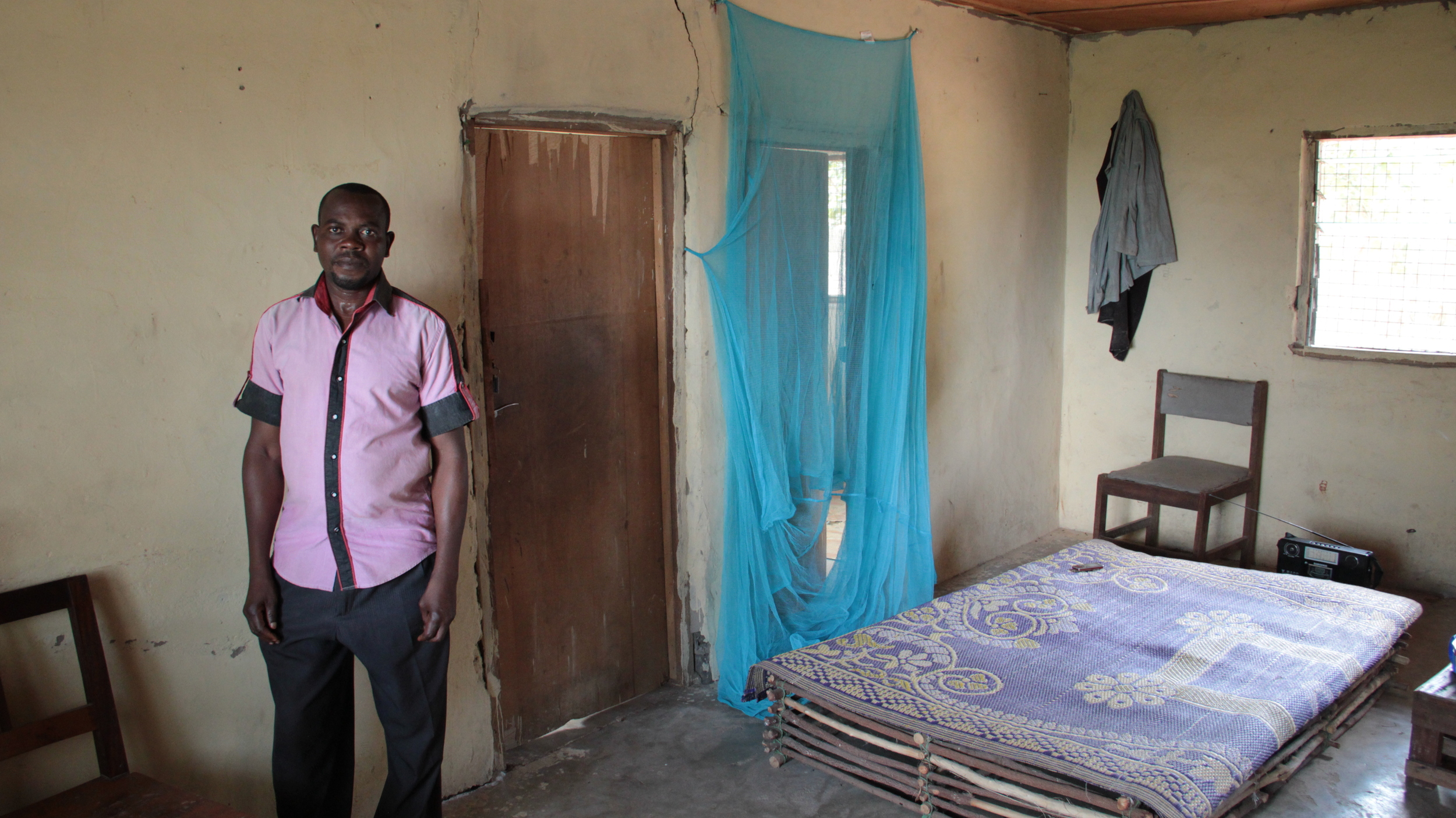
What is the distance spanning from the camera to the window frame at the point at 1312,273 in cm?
416

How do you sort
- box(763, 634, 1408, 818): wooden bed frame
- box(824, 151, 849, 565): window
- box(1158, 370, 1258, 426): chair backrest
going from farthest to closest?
box(1158, 370, 1258, 426): chair backrest
box(824, 151, 849, 565): window
box(763, 634, 1408, 818): wooden bed frame

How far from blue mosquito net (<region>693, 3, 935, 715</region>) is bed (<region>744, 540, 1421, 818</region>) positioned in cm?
35

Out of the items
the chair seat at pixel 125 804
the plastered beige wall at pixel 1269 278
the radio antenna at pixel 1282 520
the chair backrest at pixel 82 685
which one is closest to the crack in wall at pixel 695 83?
the chair backrest at pixel 82 685

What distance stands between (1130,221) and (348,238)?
3764mm

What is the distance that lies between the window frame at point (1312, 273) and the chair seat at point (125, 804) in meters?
4.35

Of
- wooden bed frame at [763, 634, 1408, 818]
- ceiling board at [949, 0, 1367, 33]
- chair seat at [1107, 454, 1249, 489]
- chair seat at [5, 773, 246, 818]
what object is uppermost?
ceiling board at [949, 0, 1367, 33]

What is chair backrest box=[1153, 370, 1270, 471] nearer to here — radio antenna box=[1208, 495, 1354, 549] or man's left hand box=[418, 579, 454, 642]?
radio antenna box=[1208, 495, 1354, 549]

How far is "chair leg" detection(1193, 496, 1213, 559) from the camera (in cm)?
416

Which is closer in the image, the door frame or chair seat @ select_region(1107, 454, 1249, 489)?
the door frame

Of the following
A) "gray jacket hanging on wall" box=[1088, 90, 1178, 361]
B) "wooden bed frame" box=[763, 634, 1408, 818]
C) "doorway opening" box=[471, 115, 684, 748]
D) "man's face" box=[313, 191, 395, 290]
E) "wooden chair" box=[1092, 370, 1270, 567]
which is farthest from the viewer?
"gray jacket hanging on wall" box=[1088, 90, 1178, 361]

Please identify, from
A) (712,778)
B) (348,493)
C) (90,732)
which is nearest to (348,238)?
(348,493)

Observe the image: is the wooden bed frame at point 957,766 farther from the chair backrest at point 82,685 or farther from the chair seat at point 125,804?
the chair backrest at point 82,685

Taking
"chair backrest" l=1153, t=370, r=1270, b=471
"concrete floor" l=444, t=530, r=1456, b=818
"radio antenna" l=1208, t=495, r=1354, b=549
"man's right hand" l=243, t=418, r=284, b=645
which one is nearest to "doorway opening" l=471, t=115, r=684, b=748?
"concrete floor" l=444, t=530, r=1456, b=818

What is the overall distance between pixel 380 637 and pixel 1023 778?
1.47 meters
